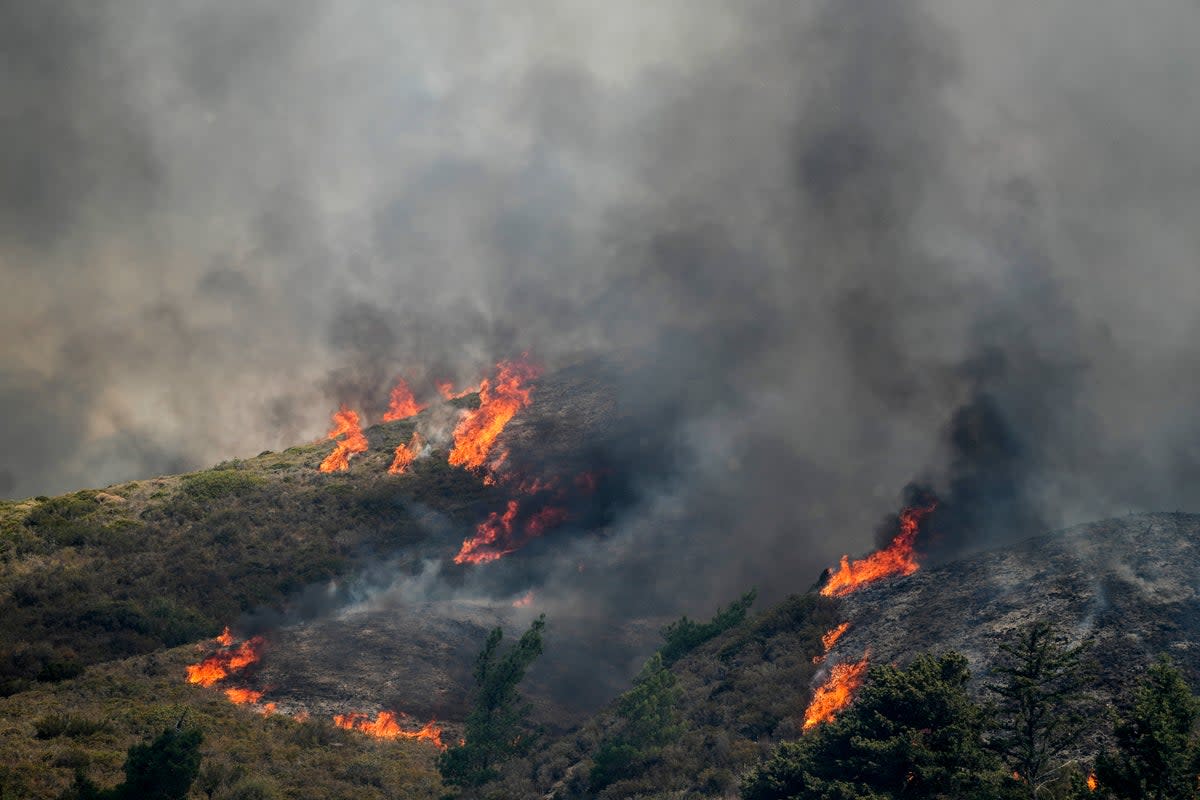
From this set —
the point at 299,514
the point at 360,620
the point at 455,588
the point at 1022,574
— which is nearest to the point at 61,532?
A: the point at 299,514

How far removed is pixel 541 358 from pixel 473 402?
1474 centimetres

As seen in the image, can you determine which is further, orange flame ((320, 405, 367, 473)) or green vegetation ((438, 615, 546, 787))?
orange flame ((320, 405, 367, 473))

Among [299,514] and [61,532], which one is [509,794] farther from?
[61,532]

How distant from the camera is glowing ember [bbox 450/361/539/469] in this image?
379ft

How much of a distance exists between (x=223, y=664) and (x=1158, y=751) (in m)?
67.3

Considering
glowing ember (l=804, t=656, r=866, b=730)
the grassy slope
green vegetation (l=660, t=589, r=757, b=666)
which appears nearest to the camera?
the grassy slope

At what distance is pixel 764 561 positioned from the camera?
100m

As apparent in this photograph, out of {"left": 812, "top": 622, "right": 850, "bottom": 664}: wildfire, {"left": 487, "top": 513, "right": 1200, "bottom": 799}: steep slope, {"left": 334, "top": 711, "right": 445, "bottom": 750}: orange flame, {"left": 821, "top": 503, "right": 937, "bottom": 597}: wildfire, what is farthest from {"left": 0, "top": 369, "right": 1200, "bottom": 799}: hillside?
{"left": 821, "top": 503, "right": 937, "bottom": 597}: wildfire

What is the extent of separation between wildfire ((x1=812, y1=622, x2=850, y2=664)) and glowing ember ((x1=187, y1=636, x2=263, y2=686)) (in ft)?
156

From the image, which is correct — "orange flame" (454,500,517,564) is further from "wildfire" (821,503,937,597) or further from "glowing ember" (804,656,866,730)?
"glowing ember" (804,656,866,730)

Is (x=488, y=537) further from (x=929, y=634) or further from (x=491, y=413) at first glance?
(x=929, y=634)

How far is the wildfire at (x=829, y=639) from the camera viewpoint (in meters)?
60.7

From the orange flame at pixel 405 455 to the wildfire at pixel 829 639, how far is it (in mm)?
65385

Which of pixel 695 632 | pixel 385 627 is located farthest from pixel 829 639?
pixel 385 627
